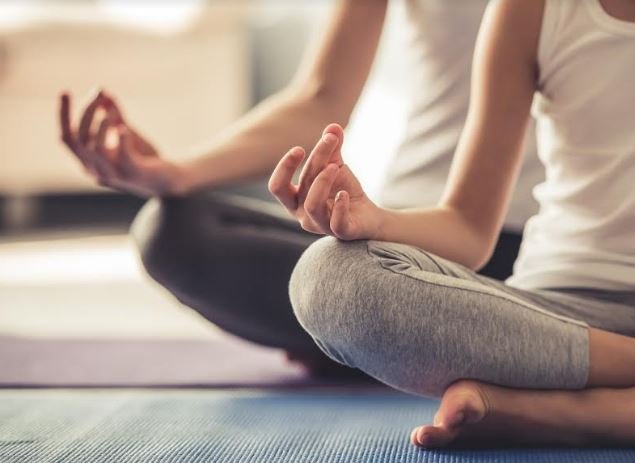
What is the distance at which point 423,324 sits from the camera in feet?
2.17

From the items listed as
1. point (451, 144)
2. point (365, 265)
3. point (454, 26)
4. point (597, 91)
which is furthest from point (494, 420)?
point (454, 26)

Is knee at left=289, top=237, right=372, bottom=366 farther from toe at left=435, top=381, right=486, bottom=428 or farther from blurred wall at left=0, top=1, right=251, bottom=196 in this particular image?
blurred wall at left=0, top=1, right=251, bottom=196

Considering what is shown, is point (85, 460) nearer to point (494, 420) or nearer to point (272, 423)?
point (272, 423)

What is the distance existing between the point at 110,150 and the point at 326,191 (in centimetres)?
38

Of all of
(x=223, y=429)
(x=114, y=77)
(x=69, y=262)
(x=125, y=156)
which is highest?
(x=125, y=156)

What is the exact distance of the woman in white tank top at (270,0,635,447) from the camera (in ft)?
2.18

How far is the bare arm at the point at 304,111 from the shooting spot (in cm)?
102

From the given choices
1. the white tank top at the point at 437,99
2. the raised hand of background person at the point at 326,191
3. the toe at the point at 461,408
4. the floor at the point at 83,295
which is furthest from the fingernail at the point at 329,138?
the floor at the point at 83,295

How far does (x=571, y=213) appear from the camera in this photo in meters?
0.79

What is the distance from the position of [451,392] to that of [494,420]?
4 centimetres

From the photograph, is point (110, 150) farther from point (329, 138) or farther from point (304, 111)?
point (329, 138)

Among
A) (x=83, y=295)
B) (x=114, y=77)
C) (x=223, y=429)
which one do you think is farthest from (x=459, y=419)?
(x=114, y=77)

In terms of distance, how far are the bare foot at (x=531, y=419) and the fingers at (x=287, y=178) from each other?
0.63ft

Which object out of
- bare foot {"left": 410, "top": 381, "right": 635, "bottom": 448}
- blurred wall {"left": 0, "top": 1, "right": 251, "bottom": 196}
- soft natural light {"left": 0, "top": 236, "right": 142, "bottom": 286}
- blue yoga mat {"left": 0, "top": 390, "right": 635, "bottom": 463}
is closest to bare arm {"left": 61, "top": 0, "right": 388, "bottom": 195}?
blue yoga mat {"left": 0, "top": 390, "right": 635, "bottom": 463}
